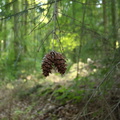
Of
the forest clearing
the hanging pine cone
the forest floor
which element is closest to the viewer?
the hanging pine cone

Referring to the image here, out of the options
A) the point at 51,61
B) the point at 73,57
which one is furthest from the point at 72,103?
the point at 51,61

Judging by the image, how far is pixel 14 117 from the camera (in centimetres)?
450

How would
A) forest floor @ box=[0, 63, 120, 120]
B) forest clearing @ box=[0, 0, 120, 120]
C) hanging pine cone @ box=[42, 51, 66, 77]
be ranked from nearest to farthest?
hanging pine cone @ box=[42, 51, 66, 77], forest clearing @ box=[0, 0, 120, 120], forest floor @ box=[0, 63, 120, 120]

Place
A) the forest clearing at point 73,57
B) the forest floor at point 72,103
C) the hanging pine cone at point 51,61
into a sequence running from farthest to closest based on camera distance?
the forest floor at point 72,103, the forest clearing at point 73,57, the hanging pine cone at point 51,61

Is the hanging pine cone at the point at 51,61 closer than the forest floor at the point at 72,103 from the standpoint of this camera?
Yes

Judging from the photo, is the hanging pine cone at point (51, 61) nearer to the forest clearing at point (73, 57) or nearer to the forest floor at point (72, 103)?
the forest clearing at point (73, 57)

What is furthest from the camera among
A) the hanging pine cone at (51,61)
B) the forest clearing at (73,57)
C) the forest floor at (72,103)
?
the forest floor at (72,103)

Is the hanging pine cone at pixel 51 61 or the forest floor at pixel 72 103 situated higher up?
the hanging pine cone at pixel 51 61

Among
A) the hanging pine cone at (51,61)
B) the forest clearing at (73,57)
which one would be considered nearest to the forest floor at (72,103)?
the forest clearing at (73,57)

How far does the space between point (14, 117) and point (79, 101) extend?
197cm

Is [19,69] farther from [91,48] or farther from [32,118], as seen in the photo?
[91,48]

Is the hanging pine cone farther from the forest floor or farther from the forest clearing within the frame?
the forest floor

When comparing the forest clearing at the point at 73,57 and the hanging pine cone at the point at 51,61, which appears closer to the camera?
the hanging pine cone at the point at 51,61

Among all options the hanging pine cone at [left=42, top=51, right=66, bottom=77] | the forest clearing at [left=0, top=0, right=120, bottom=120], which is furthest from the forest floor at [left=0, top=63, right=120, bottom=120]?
the hanging pine cone at [left=42, top=51, right=66, bottom=77]
